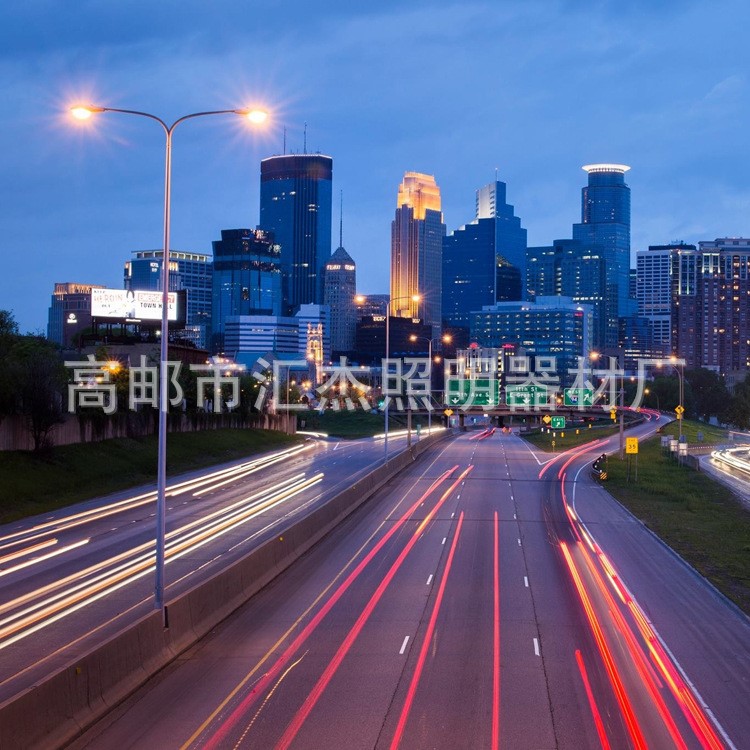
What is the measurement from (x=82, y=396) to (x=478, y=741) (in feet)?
188

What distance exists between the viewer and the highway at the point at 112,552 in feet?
69.8

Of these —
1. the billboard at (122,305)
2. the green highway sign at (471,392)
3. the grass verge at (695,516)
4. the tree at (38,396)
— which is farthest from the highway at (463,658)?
the green highway sign at (471,392)

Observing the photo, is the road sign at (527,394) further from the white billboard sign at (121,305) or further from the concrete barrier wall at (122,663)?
the concrete barrier wall at (122,663)

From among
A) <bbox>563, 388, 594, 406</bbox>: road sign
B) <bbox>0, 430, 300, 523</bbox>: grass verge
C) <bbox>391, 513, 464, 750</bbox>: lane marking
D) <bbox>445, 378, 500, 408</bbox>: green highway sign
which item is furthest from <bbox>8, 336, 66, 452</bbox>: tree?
<bbox>563, 388, 594, 406</bbox>: road sign

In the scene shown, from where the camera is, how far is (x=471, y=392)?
112 metres

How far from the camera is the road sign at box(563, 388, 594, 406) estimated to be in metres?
114

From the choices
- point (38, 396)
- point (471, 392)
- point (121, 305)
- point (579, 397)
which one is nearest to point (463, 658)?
point (38, 396)

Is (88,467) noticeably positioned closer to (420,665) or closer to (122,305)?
(420,665)

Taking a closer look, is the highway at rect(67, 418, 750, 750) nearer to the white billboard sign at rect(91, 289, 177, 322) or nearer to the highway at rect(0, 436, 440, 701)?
the highway at rect(0, 436, 440, 701)

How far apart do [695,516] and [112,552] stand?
27154mm

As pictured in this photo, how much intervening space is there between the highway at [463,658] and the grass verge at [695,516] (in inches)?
42.1

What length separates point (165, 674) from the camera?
727 inches

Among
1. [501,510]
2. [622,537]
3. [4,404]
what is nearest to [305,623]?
[622,537]

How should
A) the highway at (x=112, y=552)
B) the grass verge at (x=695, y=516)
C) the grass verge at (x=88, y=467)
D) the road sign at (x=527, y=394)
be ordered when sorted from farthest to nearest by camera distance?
1. the road sign at (x=527, y=394)
2. the grass verge at (x=88, y=467)
3. the grass verge at (x=695, y=516)
4. the highway at (x=112, y=552)
